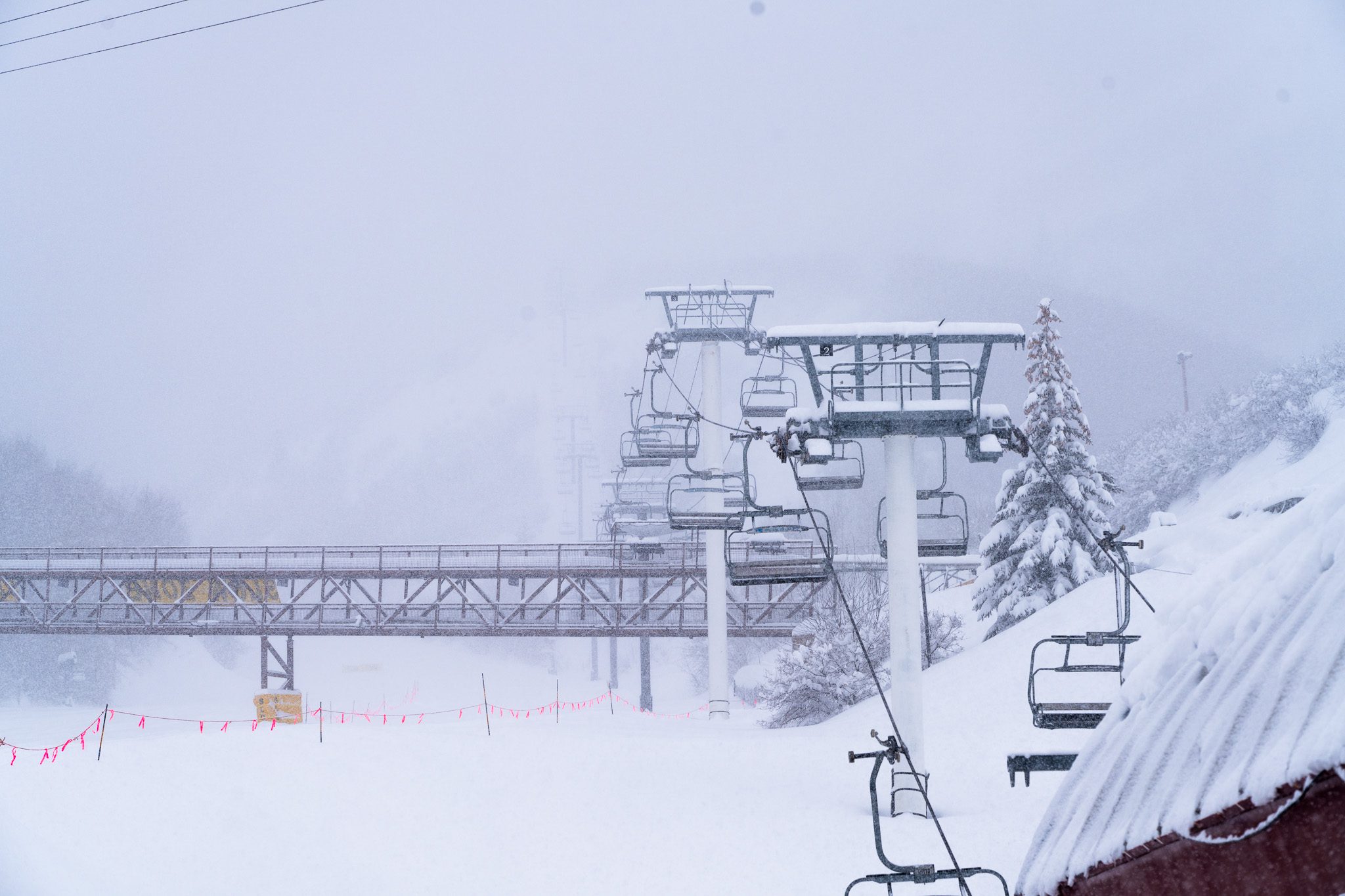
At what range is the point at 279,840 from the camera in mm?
13219

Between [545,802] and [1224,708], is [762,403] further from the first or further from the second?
[1224,708]

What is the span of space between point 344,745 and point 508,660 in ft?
212

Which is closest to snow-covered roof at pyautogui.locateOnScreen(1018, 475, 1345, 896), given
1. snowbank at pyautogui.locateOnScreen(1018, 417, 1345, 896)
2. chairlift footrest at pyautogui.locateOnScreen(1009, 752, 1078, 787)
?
snowbank at pyautogui.locateOnScreen(1018, 417, 1345, 896)

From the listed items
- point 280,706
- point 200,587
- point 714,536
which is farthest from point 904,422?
point 200,587

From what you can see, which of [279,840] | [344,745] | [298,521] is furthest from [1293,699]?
[298,521]

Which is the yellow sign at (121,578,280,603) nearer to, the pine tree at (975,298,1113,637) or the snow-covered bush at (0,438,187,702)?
the snow-covered bush at (0,438,187,702)

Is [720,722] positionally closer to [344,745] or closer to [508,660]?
[344,745]

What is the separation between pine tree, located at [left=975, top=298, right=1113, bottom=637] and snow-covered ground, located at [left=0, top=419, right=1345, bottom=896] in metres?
2.37

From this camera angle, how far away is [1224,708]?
3.08m

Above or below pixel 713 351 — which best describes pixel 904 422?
below

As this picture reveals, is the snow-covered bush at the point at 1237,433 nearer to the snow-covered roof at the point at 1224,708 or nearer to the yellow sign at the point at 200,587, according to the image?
the yellow sign at the point at 200,587

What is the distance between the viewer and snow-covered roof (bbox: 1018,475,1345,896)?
2715mm

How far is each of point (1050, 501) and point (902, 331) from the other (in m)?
15.1

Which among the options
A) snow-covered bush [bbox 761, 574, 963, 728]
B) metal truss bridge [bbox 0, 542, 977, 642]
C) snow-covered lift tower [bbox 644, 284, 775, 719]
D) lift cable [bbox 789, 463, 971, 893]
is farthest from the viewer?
metal truss bridge [bbox 0, 542, 977, 642]
